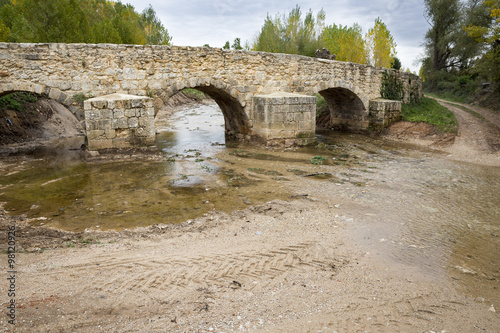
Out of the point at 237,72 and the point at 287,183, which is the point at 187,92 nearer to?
the point at 237,72

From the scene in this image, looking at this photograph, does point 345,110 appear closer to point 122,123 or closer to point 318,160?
point 318,160

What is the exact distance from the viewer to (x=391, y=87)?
52.0ft

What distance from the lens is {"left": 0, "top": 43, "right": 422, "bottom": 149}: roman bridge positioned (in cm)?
879

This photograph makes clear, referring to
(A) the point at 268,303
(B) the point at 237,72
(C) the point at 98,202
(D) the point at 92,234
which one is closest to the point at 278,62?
(B) the point at 237,72

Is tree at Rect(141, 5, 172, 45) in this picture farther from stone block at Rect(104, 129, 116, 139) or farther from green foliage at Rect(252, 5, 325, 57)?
stone block at Rect(104, 129, 116, 139)

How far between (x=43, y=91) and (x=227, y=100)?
228 inches

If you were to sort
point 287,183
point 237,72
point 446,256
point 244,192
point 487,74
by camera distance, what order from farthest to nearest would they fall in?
point 487,74 → point 237,72 → point 287,183 → point 244,192 → point 446,256

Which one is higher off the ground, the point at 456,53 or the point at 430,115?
the point at 456,53

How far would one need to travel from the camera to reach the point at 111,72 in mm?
9414

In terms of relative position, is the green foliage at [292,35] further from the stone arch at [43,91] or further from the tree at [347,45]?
the stone arch at [43,91]

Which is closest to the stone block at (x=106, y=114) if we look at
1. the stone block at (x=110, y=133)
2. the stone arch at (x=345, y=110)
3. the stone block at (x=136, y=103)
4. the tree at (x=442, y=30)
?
the stone block at (x=110, y=133)

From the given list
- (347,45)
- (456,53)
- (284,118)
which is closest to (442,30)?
(456,53)

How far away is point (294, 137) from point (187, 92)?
21.0m

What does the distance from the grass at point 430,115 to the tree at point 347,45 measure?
27.9 ft
